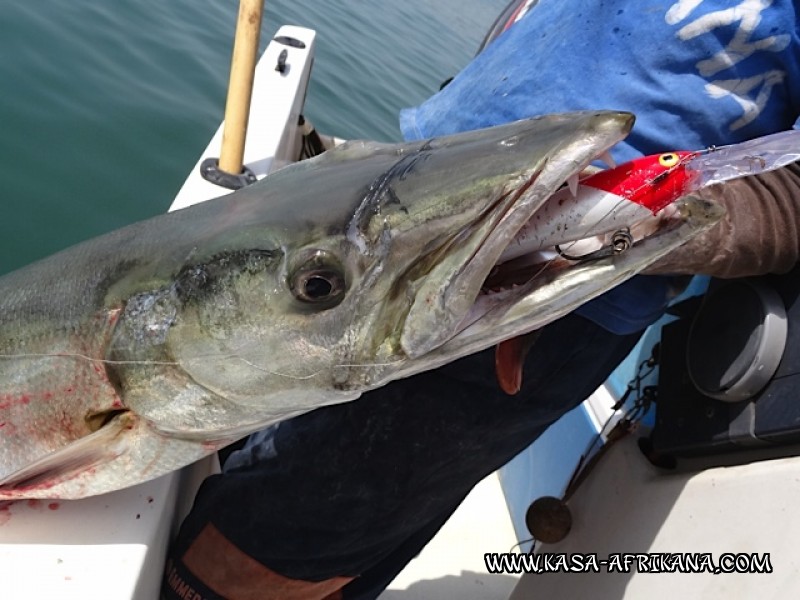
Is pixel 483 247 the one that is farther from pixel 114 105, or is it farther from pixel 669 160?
pixel 114 105

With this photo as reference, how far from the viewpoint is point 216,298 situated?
4.60ft

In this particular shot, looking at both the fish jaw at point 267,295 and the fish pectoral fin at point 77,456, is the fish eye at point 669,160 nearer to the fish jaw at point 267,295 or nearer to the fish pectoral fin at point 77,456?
the fish jaw at point 267,295

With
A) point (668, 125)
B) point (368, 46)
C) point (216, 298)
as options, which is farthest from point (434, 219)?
point (368, 46)

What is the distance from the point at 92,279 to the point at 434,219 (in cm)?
81

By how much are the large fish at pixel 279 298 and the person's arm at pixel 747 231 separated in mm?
255

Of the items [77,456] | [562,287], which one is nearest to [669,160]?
[562,287]

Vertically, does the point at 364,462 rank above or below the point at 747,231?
below

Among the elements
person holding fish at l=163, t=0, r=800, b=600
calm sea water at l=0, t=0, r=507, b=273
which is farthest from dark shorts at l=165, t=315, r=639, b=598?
calm sea water at l=0, t=0, r=507, b=273

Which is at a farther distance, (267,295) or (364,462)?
(364,462)

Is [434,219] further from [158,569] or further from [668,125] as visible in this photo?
[158,569]

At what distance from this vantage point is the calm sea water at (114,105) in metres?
4.05

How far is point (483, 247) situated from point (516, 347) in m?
0.49

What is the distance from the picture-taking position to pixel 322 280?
4.32 ft

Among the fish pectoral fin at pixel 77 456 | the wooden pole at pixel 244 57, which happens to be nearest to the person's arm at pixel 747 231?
the fish pectoral fin at pixel 77 456
